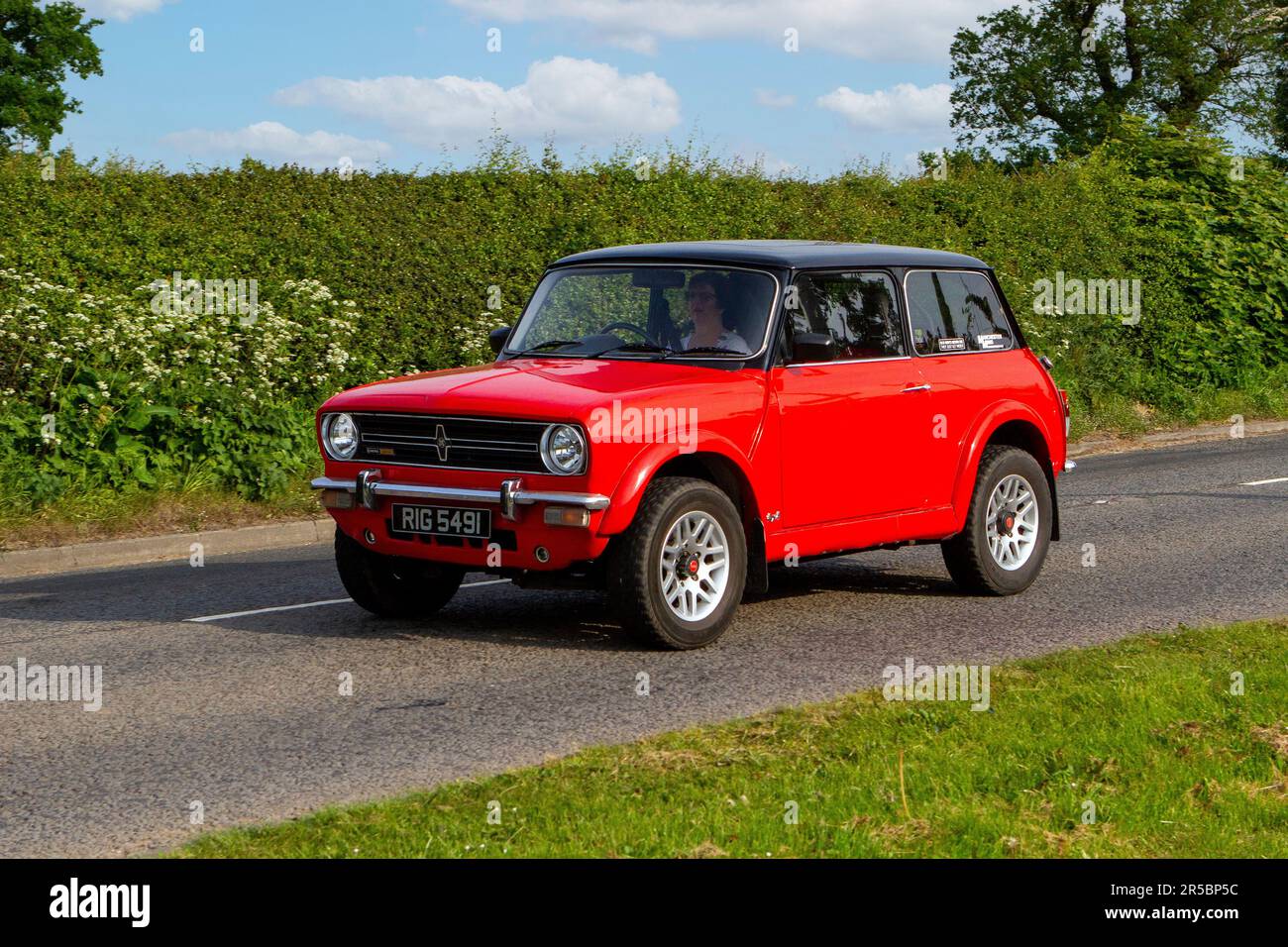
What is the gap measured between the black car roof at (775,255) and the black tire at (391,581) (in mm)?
2016

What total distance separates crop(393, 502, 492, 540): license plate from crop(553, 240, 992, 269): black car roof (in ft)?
6.53

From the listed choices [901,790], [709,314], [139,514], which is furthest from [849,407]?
[139,514]

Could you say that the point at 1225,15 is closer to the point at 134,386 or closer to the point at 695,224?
the point at 695,224

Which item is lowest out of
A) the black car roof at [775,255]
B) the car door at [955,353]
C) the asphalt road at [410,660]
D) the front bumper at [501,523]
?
the asphalt road at [410,660]

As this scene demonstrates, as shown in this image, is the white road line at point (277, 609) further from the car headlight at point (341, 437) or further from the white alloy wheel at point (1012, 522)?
the white alloy wheel at point (1012, 522)

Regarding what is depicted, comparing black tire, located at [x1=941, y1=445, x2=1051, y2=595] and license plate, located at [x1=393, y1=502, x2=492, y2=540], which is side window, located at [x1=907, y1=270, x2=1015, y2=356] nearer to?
black tire, located at [x1=941, y1=445, x2=1051, y2=595]

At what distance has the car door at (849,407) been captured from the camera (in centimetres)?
862

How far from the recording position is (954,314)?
991cm

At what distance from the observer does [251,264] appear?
1694cm

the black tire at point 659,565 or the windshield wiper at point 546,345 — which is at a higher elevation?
the windshield wiper at point 546,345

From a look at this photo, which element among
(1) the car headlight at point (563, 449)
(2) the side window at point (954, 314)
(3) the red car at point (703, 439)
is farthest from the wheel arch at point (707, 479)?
(2) the side window at point (954, 314)

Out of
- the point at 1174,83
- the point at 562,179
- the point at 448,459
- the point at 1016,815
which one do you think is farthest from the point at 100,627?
the point at 1174,83

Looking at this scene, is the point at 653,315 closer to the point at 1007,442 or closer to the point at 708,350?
the point at 708,350

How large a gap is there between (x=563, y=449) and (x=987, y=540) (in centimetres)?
323
